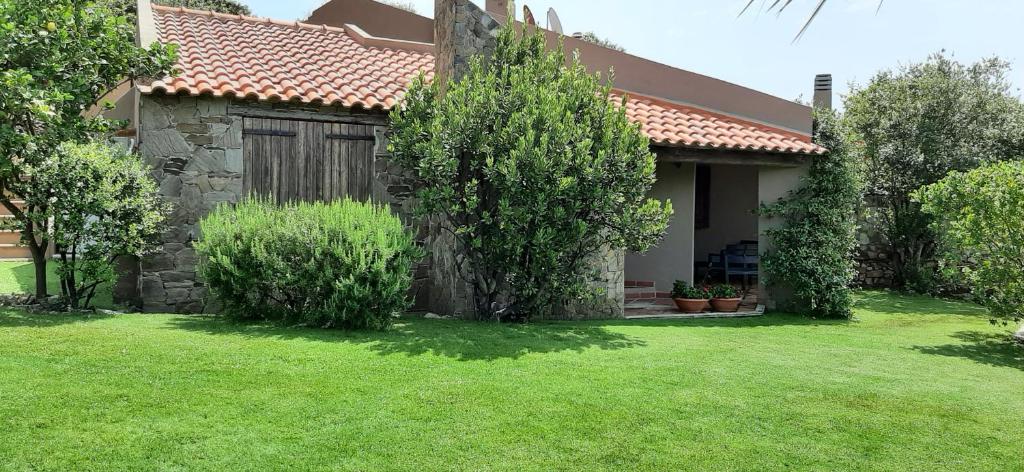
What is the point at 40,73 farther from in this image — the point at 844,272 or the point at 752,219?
the point at 752,219

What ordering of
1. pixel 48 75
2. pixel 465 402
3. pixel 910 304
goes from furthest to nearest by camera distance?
pixel 910 304 < pixel 48 75 < pixel 465 402

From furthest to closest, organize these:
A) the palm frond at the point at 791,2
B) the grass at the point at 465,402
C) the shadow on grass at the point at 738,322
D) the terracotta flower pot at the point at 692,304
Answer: the terracotta flower pot at the point at 692,304 < the shadow on grass at the point at 738,322 < the grass at the point at 465,402 < the palm frond at the point at 791,2

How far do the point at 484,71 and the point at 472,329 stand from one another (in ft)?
12.2

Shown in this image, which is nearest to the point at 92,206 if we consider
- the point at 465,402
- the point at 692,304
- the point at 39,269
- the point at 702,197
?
the point at 39,269

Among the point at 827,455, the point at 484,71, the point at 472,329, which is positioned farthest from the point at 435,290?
the point at 827,455

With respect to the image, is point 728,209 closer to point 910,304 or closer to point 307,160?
point 910,304

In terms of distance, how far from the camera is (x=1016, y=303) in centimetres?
935

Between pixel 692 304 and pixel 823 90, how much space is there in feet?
35.9

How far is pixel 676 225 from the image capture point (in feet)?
42.4

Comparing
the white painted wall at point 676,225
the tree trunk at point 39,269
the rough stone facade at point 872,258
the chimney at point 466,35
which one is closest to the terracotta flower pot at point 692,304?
the white painted wall at point 676,225

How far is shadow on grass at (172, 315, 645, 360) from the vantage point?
7.24 meters

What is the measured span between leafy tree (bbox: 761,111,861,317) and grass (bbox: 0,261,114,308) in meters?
10.2

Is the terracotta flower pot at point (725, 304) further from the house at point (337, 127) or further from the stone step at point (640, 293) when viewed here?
the stone step at point (640, 293)

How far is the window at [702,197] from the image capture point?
16625 millimetres
